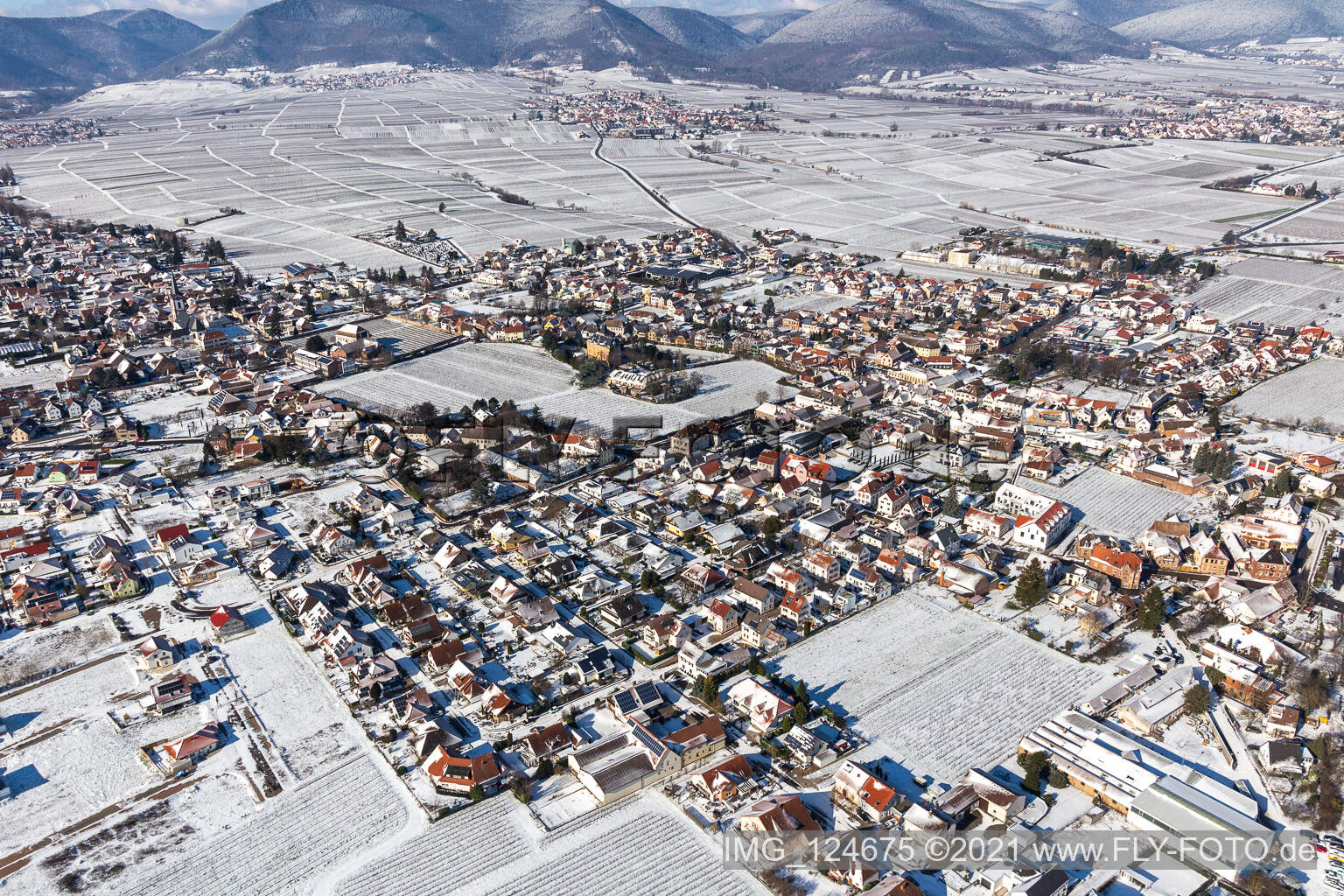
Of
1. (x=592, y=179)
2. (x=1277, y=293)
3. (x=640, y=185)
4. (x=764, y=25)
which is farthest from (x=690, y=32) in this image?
(x=1277, y=293)

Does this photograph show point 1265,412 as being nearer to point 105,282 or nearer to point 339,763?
point 339,763

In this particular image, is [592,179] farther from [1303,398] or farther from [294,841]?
[294,841]

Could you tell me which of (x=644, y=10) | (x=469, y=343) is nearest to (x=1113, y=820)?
(x=469, y=343)

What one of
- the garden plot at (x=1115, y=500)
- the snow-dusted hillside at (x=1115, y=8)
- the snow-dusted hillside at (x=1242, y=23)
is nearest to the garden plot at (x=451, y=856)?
the garden plot at (x=1115, y=500)

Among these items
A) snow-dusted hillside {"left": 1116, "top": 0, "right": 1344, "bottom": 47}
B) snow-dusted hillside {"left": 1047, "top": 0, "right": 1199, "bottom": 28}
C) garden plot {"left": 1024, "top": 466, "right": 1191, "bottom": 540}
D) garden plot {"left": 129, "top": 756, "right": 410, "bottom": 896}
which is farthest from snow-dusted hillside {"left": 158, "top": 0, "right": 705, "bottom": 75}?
garden plot {"left": 129, "top": 756, "right": 410, "bottom": 896}

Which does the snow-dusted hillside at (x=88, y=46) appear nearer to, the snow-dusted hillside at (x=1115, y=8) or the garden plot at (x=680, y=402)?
the garden plot at (x=680, y=402)

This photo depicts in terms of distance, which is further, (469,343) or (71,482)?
(469,343)
